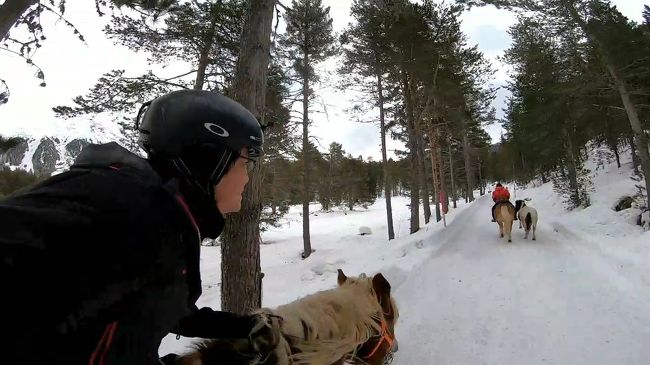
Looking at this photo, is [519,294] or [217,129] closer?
[217,129]

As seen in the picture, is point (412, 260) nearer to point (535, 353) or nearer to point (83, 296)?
point (535, 353)

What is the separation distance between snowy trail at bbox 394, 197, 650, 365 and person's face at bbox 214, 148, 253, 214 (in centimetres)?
432

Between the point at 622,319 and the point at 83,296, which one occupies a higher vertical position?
the point at 83,296

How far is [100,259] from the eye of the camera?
0.86 metres

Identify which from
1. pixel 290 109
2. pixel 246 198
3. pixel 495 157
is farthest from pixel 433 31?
pixel 495 157

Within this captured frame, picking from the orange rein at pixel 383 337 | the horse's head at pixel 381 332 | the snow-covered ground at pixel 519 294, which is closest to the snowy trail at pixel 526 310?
the snow-covered ground at pixel 519 294

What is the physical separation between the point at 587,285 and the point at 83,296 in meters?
9.19

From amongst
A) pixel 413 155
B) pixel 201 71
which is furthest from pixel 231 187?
pixel 413 155

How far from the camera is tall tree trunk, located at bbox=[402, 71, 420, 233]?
18016mm

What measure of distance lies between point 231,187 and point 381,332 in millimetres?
1250

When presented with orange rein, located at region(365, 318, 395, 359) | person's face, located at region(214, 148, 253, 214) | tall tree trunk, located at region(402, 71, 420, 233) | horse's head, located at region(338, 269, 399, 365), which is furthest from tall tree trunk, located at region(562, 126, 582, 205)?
person's face, located at region(214, 148, 253, 214)

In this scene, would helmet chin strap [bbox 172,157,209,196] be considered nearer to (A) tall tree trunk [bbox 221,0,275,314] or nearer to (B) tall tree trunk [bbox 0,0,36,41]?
(A) tall tree trunk [bbox 221,0,275,314]

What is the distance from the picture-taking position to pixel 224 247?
4.12 m

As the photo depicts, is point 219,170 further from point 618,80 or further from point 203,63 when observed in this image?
point 618,80
